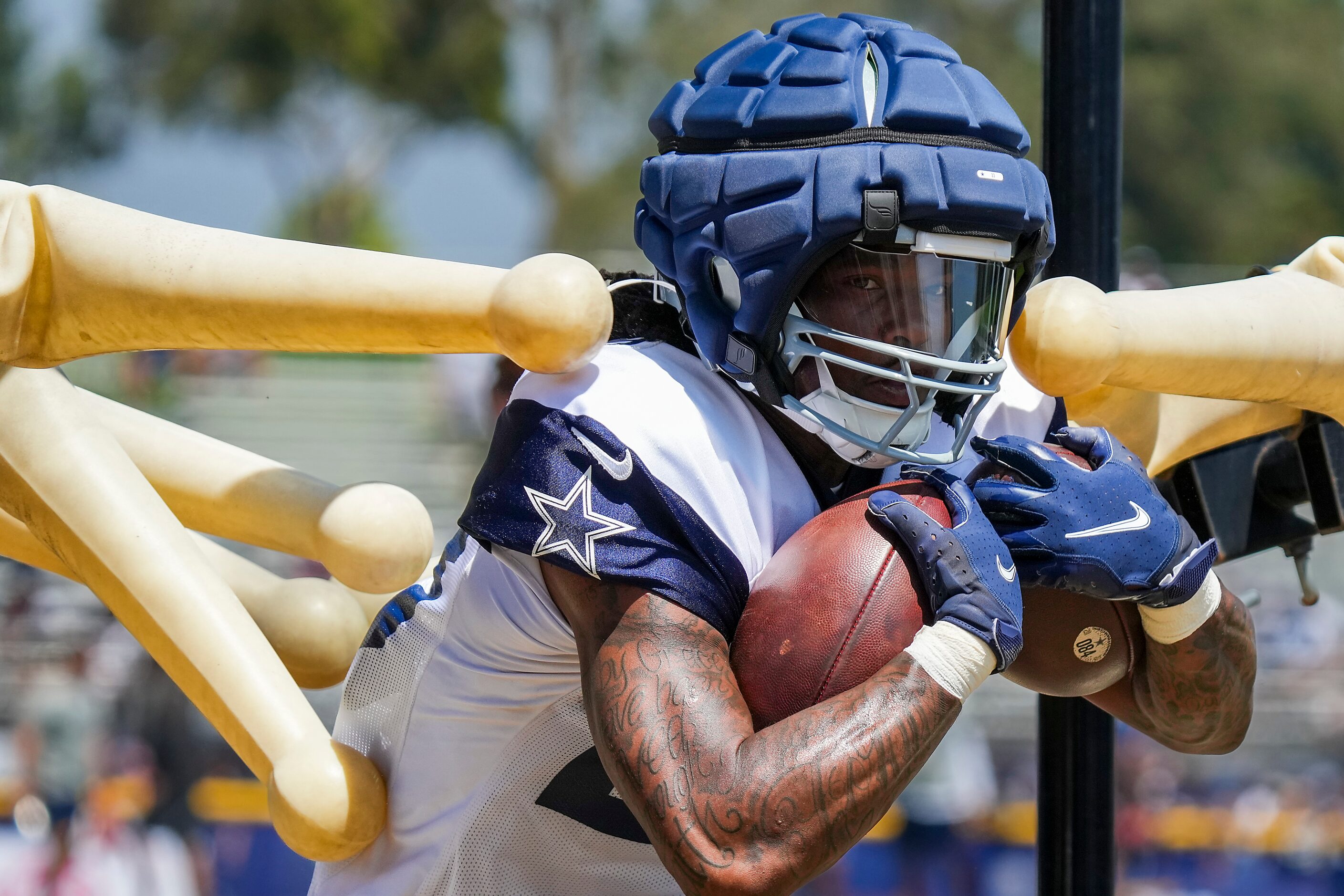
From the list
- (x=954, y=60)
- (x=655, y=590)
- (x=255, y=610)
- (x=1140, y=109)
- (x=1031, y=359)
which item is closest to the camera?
(x=655, y=590)

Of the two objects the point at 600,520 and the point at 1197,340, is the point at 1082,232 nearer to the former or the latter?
the point at 1197,340

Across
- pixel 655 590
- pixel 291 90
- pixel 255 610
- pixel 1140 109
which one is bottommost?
pixel 1140 109

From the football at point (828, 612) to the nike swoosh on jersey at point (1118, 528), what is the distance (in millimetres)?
159

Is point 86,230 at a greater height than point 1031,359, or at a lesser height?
greater

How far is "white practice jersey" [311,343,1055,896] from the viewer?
178 centimetres

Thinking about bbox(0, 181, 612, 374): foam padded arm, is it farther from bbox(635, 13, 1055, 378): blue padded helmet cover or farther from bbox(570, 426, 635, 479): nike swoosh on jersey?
bbox(635, 13, 1055, 378): blue padded helmet cover

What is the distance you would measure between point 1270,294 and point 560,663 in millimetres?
1139

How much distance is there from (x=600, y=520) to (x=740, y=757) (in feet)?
1.10

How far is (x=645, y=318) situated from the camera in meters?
2.19

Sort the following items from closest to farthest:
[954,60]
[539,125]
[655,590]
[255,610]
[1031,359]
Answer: [655,590]
[1031,359]
[954,60]
[255,610]
[539,125]

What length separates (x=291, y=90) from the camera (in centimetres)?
2325

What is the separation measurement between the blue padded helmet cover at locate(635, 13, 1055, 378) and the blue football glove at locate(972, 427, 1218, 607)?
13.2 inches

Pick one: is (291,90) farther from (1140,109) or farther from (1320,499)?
(1320,499)

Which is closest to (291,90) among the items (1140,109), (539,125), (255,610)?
(539,125)
